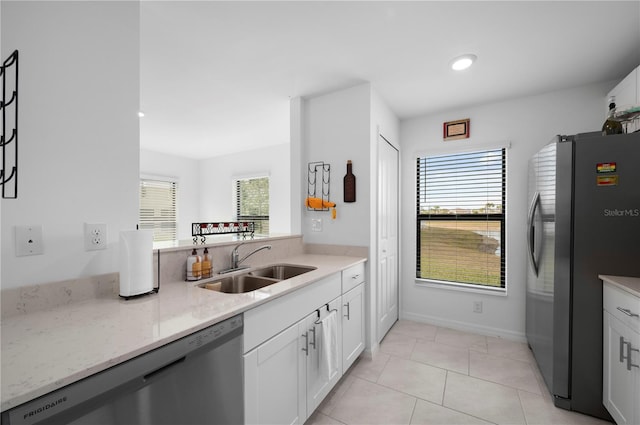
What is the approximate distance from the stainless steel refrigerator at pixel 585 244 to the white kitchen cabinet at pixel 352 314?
1.35 m

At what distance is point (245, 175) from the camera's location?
5301 millimetres

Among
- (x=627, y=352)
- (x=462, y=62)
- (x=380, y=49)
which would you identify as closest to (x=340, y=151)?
(x=380, y=49)

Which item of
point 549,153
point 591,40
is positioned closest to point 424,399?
point 549,153

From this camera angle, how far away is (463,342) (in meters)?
2.77

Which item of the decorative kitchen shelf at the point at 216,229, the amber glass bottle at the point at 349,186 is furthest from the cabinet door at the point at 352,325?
the decorative kitchen shelf at the point at 216,229

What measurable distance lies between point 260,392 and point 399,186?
8.78 ft

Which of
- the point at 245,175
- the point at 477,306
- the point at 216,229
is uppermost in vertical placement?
the point at 245,175

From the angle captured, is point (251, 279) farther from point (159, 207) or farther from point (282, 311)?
point (159, 207)

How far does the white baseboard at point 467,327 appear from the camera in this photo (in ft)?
9.24

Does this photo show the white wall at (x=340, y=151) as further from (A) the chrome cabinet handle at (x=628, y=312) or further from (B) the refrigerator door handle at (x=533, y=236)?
(A) the chrome cabinet handle at (x=628, y=312)

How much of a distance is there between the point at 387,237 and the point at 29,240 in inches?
104

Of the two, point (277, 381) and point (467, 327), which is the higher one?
point (277, 381)

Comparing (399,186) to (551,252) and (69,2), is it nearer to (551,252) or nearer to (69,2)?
(551,252)

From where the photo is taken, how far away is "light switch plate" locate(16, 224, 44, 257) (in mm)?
1067
